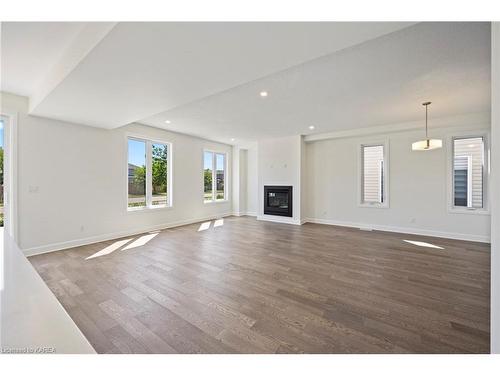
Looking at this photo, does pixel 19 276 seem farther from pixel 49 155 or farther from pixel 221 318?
pixel 49 155

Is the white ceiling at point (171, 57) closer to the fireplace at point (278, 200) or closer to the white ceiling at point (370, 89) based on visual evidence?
the white ceiling at point (370, 89)

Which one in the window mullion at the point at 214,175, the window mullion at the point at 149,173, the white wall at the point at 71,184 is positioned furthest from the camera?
the window mullion at the point at 214,175

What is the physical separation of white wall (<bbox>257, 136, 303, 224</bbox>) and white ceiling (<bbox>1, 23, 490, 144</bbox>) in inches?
87.5

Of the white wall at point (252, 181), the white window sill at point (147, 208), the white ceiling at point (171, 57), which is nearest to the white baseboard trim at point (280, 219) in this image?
the white wall at point (252, 181)

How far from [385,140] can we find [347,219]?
7.82ft

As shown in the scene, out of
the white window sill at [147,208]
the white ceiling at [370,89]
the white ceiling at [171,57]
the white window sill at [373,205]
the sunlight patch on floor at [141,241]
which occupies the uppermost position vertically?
the white ceiling at [370,89]

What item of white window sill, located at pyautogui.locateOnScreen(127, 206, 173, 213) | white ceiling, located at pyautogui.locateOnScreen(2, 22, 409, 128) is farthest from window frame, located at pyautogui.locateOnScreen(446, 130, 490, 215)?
white window sill, located at pyautogui.locateOnScreen(127, 206, 173, 213)

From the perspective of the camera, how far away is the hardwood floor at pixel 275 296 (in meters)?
1.70

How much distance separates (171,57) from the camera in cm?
204

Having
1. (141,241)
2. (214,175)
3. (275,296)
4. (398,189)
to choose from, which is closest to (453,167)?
(398,189)

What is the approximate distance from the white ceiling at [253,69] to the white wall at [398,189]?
113 cm

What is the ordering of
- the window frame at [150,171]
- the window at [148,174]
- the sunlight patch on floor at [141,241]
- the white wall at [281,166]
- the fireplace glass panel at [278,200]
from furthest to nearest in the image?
the fireplace glass panel at [278,200], the white wall at [281,166], the window at [148,174], the window frame at [150,171], the sunlight patch on floor at [141,241]

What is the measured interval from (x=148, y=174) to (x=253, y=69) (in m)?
4.35
